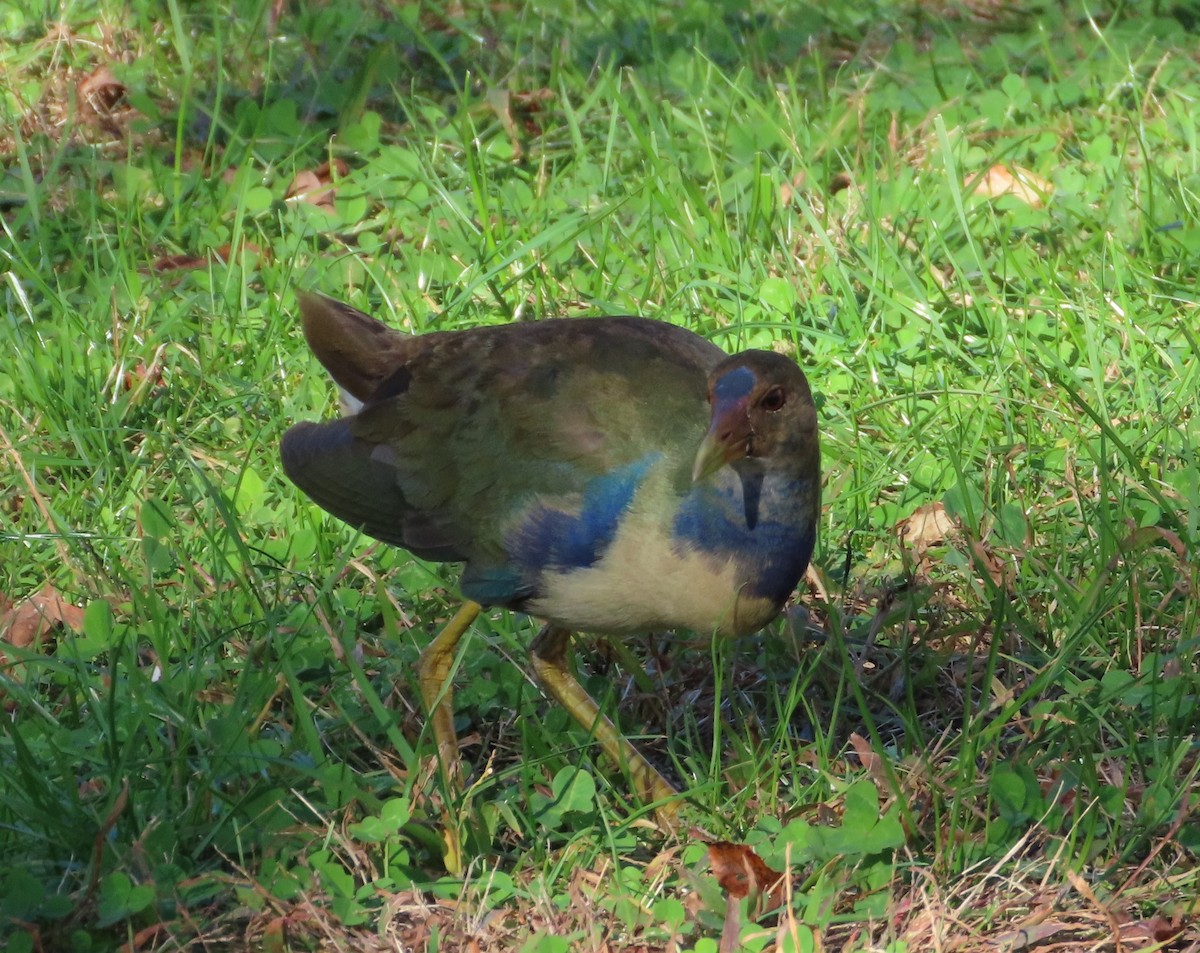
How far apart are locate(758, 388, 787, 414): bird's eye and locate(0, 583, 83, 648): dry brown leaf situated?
143 cm

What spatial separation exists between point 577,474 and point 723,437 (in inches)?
11.9

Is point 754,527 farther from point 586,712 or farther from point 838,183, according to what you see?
point 838,183

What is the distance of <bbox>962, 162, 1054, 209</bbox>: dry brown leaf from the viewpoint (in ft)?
16.0

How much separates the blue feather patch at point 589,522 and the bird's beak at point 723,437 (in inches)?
6.2

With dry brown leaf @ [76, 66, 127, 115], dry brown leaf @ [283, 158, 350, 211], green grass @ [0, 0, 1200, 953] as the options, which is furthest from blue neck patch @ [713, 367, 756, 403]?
dry brown leaf @ [76, 66, 127, 115]

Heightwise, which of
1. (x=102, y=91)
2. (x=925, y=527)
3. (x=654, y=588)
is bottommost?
(x=925, y=527)

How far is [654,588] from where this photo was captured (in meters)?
2.85

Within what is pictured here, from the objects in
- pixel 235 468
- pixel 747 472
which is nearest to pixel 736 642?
pixel 747 472

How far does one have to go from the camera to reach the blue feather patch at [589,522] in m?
2.92

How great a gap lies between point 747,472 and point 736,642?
0.62 m

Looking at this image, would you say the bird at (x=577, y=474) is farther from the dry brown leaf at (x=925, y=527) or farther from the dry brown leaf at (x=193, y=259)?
the dry brown leaf at (x=193, y=259)

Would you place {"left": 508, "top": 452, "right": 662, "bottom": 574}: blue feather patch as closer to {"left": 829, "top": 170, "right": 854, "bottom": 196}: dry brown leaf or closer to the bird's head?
the bird's head

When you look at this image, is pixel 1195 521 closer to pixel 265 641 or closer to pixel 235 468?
pixel 265 641

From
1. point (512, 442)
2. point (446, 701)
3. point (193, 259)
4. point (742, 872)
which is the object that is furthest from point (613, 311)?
point (742, 872)
